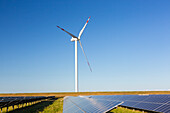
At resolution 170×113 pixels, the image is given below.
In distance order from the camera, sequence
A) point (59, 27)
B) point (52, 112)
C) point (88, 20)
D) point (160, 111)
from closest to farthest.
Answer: point (160, 111) → point (52, 112) → point (59, 27) → point (88, 20)

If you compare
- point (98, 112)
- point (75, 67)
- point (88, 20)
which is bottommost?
point (98, 112)

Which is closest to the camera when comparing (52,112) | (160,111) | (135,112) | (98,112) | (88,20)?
(98,112)

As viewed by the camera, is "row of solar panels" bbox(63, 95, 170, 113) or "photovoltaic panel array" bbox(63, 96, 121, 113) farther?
"row of solar panels" bbox(63, 95, 170, 113)

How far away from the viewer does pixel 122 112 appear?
66.0 ft

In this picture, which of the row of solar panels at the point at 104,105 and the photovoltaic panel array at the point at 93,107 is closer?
the photovoltaic panel array at the point at 93,107

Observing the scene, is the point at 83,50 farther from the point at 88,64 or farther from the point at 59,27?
the point at 59,27

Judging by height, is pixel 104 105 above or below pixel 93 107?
above

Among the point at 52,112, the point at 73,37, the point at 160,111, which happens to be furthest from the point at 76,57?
the point at 160,111

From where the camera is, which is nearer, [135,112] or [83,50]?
[135,112]

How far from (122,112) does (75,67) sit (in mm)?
44414

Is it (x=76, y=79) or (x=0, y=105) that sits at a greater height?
(x=76, y=79)

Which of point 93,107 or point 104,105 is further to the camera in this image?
point 93,107

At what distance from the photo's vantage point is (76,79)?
6281 centimetres

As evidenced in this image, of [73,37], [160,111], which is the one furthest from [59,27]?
[160,111]
